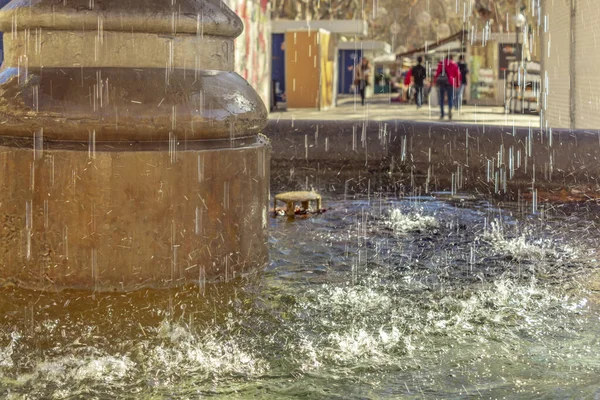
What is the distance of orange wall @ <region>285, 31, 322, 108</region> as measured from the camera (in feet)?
93.9

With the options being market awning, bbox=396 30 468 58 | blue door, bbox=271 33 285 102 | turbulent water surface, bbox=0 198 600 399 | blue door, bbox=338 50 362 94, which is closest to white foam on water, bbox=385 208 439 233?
turbulent water surface, bbox=0 198 600 399

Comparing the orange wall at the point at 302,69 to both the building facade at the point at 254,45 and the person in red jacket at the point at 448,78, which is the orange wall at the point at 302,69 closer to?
the building facade at the point at 254,45

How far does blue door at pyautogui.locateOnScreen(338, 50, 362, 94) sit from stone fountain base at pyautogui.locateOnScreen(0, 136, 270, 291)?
152ft

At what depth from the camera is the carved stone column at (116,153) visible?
12.7 ft

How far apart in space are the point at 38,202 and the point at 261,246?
1072mm

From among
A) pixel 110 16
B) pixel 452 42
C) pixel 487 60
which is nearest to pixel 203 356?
pixel 110 16

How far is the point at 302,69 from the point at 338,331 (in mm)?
26731

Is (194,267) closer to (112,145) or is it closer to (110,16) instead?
(112,145)

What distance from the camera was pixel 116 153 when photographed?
12.6 feet

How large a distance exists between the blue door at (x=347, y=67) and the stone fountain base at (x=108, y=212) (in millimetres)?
46185

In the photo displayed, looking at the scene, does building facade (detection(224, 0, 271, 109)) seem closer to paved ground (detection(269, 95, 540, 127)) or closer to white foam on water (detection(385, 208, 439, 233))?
paved ground (detection(269, 95, 540, 127))

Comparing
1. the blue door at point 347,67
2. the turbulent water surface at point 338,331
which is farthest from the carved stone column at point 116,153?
the blue door at point 347,67

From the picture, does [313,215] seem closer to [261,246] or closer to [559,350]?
[261,246]

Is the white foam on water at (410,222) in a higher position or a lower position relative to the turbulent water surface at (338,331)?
higher
